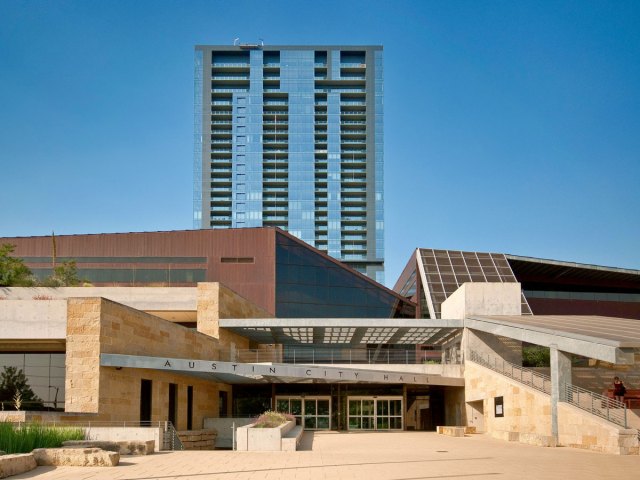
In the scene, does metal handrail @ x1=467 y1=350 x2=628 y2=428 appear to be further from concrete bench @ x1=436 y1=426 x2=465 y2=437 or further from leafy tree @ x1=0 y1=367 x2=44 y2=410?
leafy tree @ x1=0 y1=367 x2=44 y2=410

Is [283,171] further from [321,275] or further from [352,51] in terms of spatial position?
[321,275]

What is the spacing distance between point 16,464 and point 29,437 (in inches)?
107

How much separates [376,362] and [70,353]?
1863 centimetres

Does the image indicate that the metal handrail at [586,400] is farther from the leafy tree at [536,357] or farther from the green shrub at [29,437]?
the green shrub at [29,437]

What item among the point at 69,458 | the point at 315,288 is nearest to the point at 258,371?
the point at 69,458

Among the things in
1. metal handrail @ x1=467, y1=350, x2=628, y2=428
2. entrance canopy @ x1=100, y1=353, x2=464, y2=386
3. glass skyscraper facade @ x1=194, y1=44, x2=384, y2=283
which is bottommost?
metal handrail @ x1=467, y1=350, x2=628, y2=428

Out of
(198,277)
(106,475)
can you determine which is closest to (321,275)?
(198,277)

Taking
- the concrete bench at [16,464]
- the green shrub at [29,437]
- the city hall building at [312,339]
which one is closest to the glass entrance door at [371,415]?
the city hall building at [312,339]

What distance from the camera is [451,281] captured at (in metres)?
56.5

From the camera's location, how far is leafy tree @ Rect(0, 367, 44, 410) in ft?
94.1

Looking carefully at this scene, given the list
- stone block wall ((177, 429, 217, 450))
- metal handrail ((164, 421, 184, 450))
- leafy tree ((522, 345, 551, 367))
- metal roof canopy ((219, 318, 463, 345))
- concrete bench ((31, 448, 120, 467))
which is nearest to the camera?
concrete bench ((31, 448, 120, 467))

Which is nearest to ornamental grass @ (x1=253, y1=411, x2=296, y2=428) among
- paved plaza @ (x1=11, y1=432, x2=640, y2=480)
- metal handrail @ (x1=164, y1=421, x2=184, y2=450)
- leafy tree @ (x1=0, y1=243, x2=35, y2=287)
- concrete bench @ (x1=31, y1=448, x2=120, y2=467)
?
paved plaza @ (x1=11, y1=432, x2=640, y2=480)

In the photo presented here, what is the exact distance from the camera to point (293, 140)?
130 meters

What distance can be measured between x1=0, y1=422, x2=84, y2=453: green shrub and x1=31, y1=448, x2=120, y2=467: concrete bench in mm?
875
